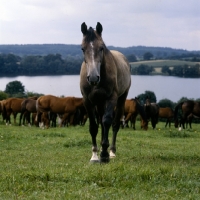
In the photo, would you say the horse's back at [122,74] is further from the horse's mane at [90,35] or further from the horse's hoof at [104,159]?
the horse's hoof at [104,159]

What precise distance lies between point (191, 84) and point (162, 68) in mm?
6234

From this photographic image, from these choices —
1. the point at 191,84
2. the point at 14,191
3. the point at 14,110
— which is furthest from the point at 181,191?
the point at 191,84

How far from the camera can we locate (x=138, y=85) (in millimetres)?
78312

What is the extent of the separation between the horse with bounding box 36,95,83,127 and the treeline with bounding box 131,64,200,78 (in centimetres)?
5604

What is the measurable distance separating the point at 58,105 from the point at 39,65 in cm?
5202

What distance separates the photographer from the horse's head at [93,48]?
313 inches

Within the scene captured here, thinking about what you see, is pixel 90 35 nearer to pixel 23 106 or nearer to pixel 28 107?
pixel 28 107

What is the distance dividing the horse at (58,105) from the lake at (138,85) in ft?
117

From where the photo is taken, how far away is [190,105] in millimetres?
28906

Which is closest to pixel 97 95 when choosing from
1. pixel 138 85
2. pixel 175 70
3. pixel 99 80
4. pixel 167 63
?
pixel 99 80

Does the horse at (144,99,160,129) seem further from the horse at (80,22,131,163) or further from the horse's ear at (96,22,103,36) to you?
the horse's ear at (96,22,103,36)

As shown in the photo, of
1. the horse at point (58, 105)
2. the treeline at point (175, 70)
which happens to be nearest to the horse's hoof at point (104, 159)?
the horse at point (58, 105)

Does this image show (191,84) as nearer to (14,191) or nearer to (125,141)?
(125,141)

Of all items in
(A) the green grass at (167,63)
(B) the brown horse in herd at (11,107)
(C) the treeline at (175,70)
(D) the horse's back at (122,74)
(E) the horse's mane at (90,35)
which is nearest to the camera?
(E) the horse's mane at (90,35)
